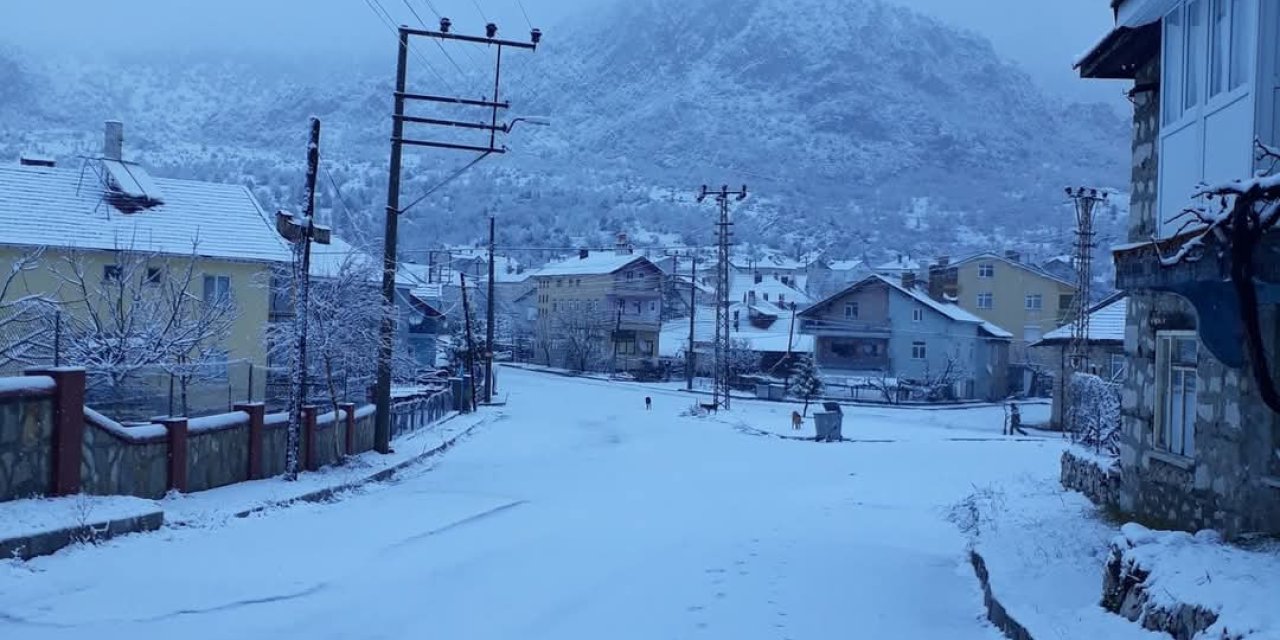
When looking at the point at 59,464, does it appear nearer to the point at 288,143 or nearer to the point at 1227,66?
the point at 1227,66

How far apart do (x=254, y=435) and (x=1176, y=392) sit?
13.6 metres

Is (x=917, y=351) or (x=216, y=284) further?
(x=917, y=351)

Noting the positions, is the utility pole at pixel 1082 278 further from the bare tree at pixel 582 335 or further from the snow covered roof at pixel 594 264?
the snow covered roof at pixel 594 264

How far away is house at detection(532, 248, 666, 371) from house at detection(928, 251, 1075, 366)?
23.8 m

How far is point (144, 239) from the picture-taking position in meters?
37.5

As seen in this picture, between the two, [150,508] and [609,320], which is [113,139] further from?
[609,320]

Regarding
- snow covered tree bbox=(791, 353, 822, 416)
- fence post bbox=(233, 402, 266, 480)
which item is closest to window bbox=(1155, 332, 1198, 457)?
fence post bbox=(233, 402, 266, 480)

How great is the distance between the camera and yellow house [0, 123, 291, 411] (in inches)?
1377

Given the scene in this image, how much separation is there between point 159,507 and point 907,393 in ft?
200

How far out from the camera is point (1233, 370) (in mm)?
11094

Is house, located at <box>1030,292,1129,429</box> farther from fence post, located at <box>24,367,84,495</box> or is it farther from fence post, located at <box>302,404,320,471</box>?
fence post, located at <box>24,367,84,495</box>

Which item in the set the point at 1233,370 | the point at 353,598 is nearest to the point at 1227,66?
the point at 1233,370

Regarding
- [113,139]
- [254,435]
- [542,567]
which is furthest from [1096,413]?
[113,139]

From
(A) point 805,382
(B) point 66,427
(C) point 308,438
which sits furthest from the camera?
(A) point 805,382
